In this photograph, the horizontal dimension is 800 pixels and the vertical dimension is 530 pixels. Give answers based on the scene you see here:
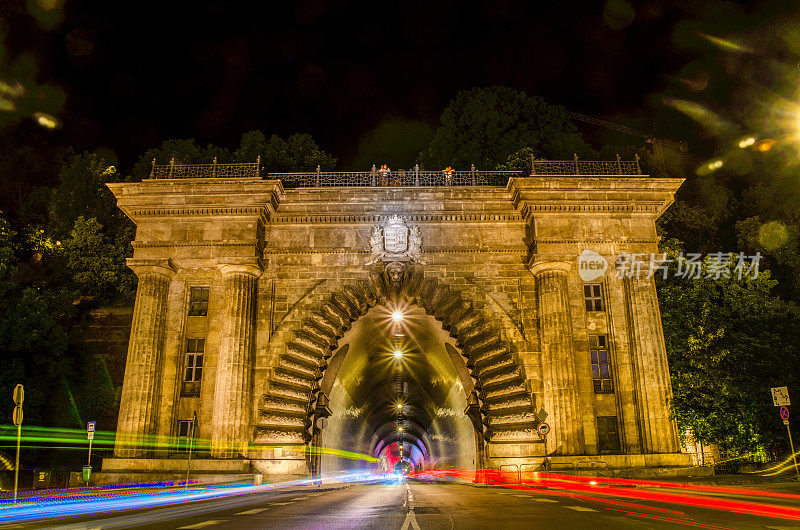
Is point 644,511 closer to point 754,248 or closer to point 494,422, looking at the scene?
point 494,422

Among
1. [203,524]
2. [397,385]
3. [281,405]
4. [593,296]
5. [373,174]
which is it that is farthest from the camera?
[397,385]

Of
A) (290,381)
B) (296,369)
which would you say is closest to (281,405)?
(290,381)

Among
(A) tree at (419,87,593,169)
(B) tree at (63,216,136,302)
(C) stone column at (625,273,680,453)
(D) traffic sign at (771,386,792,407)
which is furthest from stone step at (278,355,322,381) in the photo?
(A) tree at (419,87,593,169)

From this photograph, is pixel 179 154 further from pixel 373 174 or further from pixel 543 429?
pixel 543 429

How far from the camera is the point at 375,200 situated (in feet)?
105

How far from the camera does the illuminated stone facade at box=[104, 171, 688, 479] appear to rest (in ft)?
92.5

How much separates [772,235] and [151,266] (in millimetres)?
35943

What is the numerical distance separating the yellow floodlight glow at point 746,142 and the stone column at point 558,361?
31.2 m

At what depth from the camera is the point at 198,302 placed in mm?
31078

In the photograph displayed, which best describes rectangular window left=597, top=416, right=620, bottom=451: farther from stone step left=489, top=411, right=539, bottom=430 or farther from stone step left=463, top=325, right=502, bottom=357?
stone step left=463, top=325, right=502, bottom=357

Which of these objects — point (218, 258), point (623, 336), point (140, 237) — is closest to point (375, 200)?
point (218, 258)

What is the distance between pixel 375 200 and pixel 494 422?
475 inches

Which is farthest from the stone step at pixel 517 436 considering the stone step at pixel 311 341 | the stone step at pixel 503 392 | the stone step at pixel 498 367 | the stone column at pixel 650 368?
the stone step at pixel 311 341

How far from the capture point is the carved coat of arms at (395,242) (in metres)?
30.8
